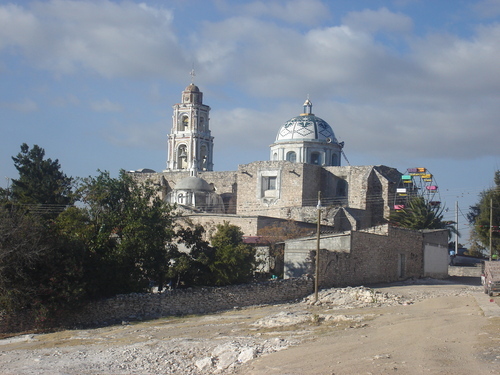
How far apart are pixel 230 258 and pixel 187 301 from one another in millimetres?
2428

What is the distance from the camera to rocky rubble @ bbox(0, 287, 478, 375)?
46.2 feet

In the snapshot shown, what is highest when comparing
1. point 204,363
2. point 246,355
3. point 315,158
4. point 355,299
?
point 315,158

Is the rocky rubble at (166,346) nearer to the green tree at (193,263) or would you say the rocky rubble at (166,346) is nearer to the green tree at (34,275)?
the green tree at (34,275)

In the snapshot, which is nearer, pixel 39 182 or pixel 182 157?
pixel 39 182

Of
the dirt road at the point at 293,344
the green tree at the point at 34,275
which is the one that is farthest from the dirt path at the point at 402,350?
the green tree at the point at 34,275

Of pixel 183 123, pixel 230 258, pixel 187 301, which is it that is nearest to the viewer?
pixel 187 301

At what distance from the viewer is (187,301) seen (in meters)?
21.8

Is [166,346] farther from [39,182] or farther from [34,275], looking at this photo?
[39,182]

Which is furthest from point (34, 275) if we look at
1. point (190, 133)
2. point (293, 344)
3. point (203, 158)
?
point (203, 158)

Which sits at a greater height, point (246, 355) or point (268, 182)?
point (268, 182)

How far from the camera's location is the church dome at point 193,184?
1777 inches

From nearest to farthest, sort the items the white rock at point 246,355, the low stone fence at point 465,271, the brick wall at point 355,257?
the white rock at point 246,355 < the brick wall at point 355,257 < the low stone fence at point 465,271

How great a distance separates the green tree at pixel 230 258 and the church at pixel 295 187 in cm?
995

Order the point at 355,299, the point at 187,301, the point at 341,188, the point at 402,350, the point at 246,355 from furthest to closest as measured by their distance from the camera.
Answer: the point at 341,188, the point at 355,299, the point at 187,301, the point at 246,355, the point at 402,350
